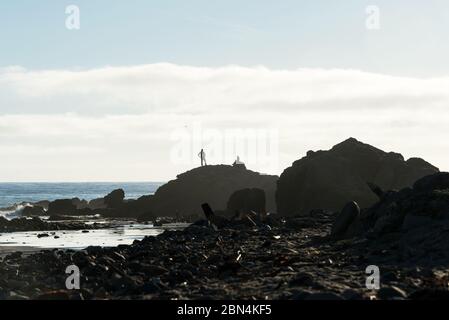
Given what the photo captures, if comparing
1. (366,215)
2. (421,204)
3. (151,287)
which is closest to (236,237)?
(366,215)

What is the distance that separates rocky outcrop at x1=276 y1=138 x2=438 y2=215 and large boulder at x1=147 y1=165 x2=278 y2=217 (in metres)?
21.8

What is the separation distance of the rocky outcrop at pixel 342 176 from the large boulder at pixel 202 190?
21845mm

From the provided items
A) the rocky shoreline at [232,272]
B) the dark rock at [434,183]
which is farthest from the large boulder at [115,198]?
the dark rock at [434,183]

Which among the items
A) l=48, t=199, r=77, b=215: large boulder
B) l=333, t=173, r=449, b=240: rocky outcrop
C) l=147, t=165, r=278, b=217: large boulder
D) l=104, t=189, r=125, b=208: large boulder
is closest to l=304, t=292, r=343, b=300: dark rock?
l=333, t=173, r=449, b=240: rocky outcrop

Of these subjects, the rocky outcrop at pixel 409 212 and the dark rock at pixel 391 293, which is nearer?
the dark rock at pixel 391 293

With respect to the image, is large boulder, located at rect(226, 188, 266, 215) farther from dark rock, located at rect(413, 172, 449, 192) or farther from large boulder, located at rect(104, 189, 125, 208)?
dark rock, located at rect(413, 172, 449, 192)

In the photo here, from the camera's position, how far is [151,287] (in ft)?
49.2

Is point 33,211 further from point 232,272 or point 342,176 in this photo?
point 232,272

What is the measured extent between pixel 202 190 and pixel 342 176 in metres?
33.9

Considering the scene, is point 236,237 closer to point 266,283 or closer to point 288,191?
point 266,283

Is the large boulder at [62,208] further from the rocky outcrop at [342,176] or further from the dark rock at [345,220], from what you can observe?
the dark rock at [345,220]

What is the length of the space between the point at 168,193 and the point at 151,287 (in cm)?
7312

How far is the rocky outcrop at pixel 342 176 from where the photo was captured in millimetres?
57000
